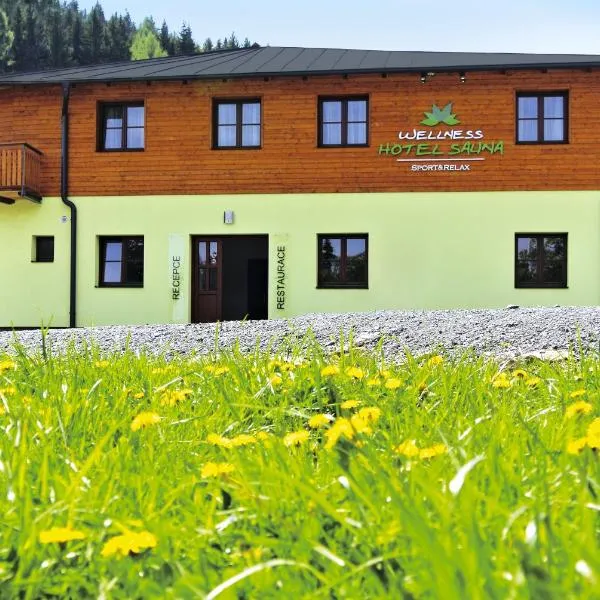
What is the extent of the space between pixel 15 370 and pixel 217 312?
463 inches

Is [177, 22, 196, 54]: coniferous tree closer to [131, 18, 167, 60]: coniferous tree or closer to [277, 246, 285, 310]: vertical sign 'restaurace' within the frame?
[131, 18, 167, 60]: coniferous tree

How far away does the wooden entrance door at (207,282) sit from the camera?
49.8ft

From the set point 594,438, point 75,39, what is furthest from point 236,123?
point 75,39

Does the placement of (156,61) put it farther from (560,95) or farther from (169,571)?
(169,571)

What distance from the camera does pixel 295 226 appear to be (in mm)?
A: 14750

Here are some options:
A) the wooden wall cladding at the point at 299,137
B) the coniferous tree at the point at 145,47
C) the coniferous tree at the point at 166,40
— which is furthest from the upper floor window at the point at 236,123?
the coniferous tree at the point at 166,40

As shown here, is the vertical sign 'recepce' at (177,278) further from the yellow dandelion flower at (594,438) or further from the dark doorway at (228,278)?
the yellow dandelion flower at (594,438)

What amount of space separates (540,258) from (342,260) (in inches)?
186

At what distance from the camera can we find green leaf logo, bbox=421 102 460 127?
14.6 metres

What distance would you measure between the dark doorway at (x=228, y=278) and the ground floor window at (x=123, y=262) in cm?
144

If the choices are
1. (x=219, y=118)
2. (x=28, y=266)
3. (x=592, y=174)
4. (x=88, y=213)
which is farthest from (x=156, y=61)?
(x=592, y=174)

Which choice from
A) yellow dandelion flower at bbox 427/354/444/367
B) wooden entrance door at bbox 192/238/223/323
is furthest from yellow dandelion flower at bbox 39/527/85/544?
wooden entrance door at bbox 192/238/223/323

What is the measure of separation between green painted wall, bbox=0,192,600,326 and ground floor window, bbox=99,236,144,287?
11.2 inches

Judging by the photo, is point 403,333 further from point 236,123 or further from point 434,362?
point 236,123
